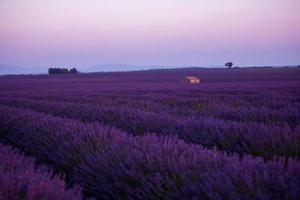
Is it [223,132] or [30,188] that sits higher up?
[30,188]

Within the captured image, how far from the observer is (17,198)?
2.46 meters

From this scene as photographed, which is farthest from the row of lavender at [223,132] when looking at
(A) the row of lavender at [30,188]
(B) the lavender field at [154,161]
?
(A) the row of lavender at [30,188]

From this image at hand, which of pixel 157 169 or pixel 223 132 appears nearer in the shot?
pixel 157 169

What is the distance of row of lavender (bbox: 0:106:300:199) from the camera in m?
2.52

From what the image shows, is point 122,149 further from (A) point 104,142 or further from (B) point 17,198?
(B) point 17,198

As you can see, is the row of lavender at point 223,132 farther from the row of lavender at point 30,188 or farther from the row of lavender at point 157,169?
the row of lavender at point 30,188

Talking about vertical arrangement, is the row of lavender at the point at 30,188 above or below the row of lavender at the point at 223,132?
above

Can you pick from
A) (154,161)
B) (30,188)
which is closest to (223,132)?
(154,161)

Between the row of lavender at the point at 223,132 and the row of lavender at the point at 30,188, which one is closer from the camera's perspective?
the row of lavender at the point at 30,188

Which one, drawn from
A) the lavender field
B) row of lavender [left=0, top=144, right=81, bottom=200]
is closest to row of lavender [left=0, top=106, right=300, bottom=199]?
the lavender field

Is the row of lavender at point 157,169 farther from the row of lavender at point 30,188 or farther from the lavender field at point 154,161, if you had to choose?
the row of lavender at point 30,188

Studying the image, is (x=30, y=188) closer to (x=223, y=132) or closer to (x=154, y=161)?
(x=154, y=161)

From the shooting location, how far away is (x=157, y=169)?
3.23m

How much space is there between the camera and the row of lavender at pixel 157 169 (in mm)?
2520
